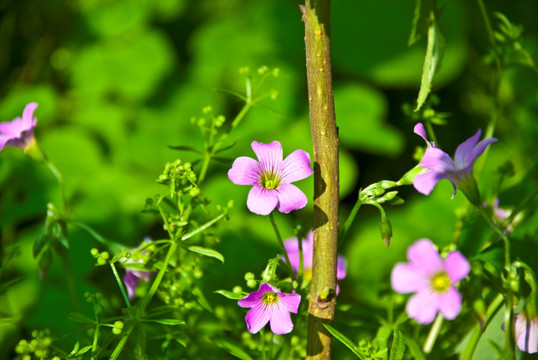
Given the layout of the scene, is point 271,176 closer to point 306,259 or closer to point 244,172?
point 244,172

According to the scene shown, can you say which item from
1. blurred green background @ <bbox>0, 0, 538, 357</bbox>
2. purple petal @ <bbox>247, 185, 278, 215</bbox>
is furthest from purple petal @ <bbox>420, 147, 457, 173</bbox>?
blurred green background @ <bbox>0, 0, 538, 357</bbox>

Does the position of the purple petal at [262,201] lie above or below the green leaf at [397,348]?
above

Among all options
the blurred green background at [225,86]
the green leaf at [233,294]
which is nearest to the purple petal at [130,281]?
the green leaf at [233,294]

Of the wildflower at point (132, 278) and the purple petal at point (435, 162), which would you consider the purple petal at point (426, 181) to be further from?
the wildflower at point (132, 278)

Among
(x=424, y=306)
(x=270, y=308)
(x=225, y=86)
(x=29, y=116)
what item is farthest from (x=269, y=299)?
(x=225, y=86)

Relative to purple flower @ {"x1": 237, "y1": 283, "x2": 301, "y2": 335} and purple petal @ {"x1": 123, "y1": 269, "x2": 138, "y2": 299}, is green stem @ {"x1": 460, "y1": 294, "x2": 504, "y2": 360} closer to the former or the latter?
purple flower @ {"x1": 237, "y1": 283, "x2": 301, "y2": 335}
